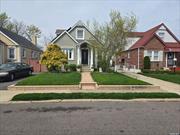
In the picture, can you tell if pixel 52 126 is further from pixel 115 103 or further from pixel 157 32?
pixel 157 32

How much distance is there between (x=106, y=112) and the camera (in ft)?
28.3

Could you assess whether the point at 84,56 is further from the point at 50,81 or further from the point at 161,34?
the point at 50,81

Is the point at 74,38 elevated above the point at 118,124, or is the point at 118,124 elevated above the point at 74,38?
the point at 74,38

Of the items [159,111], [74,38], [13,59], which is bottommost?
[159,111]

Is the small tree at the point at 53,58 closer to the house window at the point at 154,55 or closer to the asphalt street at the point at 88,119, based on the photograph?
the asphalt street at the point at 88,119

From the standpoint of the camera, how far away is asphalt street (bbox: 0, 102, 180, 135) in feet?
20.7

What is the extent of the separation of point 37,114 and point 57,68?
18.0 metres

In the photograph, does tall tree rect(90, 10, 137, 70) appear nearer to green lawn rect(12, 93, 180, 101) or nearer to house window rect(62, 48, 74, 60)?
house window rect(62, 48, 74, 60)

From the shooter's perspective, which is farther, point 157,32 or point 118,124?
point 157,32

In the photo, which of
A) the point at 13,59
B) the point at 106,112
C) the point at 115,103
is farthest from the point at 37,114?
the point at 13,59

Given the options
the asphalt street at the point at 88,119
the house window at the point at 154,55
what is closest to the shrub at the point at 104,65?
the house window at the point at 154,55

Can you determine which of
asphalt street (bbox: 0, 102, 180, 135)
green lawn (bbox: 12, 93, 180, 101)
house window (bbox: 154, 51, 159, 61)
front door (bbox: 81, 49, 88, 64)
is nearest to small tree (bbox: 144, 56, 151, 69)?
house window (bbox: 154, 51, 159, 61)

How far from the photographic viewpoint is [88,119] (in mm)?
7559

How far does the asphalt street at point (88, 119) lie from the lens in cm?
631
